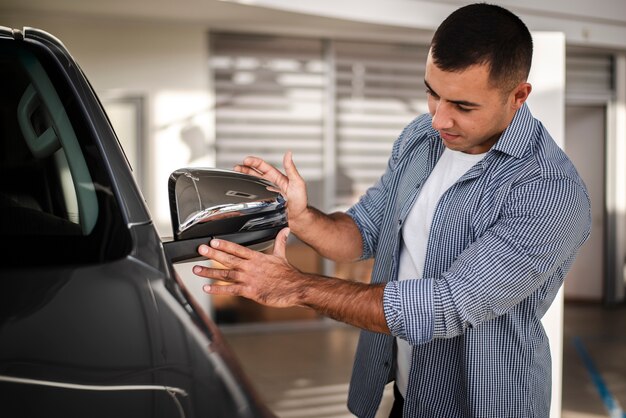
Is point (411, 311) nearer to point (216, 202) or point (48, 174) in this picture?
point (216, 202)

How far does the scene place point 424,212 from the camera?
185 centimetres

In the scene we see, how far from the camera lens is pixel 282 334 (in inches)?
271

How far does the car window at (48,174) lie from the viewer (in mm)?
1060

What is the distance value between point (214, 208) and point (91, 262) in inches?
8.9

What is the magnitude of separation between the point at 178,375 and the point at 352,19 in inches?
189

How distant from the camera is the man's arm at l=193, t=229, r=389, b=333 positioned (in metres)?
1.36

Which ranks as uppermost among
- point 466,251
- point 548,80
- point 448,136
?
point 548,80

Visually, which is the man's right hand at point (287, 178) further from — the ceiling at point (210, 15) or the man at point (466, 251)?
the ceiling at point (210, 15)

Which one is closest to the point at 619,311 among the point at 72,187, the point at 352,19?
the point at 352,19

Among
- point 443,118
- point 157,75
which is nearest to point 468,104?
point 443,118

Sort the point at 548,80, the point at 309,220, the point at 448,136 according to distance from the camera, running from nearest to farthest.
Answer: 1. the point at 448,136
2. the point at 309,220
3. the point at 548,80

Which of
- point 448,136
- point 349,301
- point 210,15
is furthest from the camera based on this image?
point 210,15

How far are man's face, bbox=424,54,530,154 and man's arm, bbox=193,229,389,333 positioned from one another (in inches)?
14.9

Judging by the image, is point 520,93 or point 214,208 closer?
point 214,208
